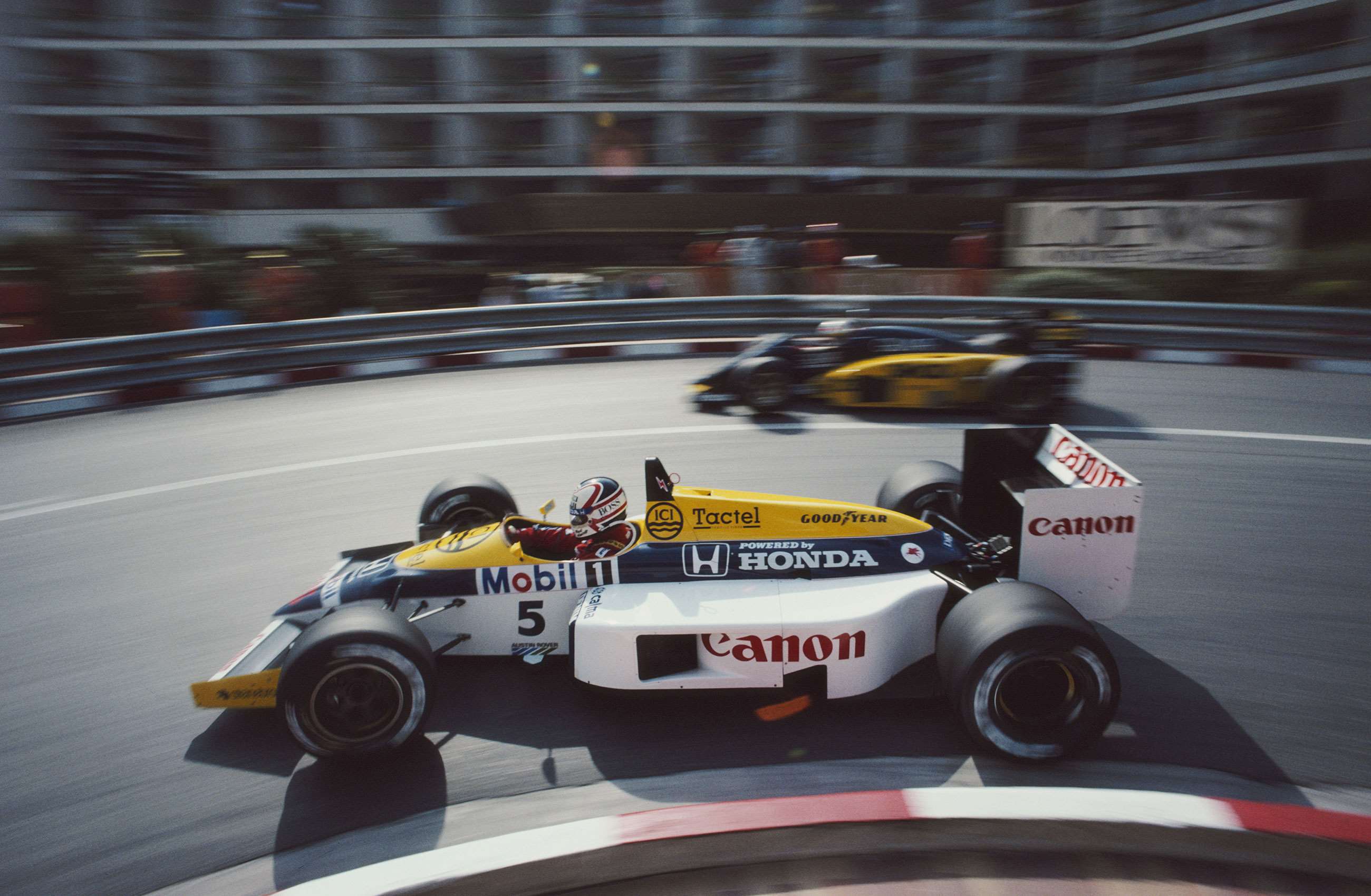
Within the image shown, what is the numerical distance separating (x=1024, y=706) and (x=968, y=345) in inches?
222

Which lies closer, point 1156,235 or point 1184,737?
point 1184,737

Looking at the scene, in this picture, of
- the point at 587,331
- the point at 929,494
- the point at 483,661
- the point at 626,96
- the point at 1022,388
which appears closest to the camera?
the point at 483,661

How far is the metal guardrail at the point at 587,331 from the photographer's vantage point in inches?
356

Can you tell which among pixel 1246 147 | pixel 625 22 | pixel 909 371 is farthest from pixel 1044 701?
pixel 625 22

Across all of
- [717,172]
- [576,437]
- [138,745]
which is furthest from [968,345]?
[717,172]

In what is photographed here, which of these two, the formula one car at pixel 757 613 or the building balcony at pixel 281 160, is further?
the building balcony at pixel 281 160

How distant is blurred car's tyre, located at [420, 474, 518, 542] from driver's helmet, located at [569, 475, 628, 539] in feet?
3.67

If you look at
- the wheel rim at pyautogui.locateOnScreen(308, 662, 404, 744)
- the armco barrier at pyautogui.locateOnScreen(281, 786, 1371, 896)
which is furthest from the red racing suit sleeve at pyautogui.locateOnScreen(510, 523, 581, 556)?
the armco barrier at pyautogui.locateOnScreen(281, 786, 1371, 896)

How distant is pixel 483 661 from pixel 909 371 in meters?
5.38

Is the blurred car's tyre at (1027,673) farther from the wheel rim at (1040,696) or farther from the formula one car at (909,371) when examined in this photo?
the formula one car at (909,371)

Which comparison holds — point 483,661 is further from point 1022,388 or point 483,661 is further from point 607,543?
point 1022,388

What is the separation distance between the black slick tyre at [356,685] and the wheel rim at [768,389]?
209 inches

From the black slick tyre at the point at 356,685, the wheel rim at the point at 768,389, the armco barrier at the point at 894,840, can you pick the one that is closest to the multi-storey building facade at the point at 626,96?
the wheel rim at the point at 768,389

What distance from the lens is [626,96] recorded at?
90.6 ft
